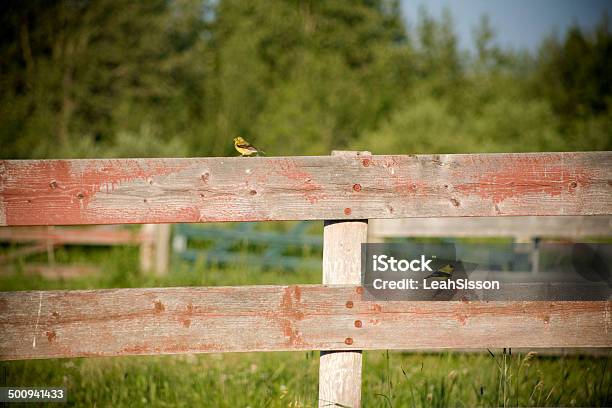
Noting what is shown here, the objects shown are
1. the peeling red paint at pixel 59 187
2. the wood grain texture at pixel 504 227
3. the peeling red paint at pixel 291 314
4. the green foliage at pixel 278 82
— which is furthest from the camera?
the green foliage at pixel 278 82

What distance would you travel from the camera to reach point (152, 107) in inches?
1117

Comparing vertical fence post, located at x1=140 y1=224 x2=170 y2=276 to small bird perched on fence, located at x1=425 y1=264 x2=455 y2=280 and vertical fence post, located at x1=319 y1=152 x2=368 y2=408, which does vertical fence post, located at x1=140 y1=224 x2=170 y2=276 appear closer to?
vertical fence post, located at x1=319 y1=152 x2=368 y2=408

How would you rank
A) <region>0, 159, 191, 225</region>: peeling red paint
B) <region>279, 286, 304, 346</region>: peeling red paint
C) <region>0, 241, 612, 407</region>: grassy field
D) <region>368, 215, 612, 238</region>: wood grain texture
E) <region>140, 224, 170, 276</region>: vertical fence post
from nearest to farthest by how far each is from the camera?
<region>0, 159, 191, 225</region>: peeling red paint, <region>279, 286, 304, 346</region>: peeling red paint, <region>0, 241, 612, 407</region>: grassy field, <region>368, 215, 612, 238</region>: wood grain texture, <region>140, 224, 170, 276</region>: vertical fence post

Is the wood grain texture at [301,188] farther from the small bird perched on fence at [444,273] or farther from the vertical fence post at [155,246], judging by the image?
the vertical fence post at [155,246]

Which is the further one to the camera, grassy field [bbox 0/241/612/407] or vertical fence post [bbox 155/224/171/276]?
vertical fence post [bbox 155/224/171/276]

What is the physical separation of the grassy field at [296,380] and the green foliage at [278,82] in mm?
16457

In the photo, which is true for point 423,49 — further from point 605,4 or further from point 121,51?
point 121,51

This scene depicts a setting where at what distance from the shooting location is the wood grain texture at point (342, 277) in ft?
10.1

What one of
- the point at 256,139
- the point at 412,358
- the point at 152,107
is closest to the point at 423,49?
the point at 256,139

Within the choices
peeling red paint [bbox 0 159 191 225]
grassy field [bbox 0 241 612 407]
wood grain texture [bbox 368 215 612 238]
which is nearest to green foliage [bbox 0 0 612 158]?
wood grain texture [bbox 368 215 612 238]

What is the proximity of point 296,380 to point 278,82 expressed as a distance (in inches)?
1137

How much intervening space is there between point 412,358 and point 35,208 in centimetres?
392

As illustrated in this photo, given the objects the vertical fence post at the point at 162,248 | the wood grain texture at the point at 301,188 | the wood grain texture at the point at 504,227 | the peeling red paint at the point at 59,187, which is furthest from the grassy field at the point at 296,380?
the vertical fence post at the point at 162,248

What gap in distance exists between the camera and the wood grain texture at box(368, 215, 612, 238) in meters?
7.20
